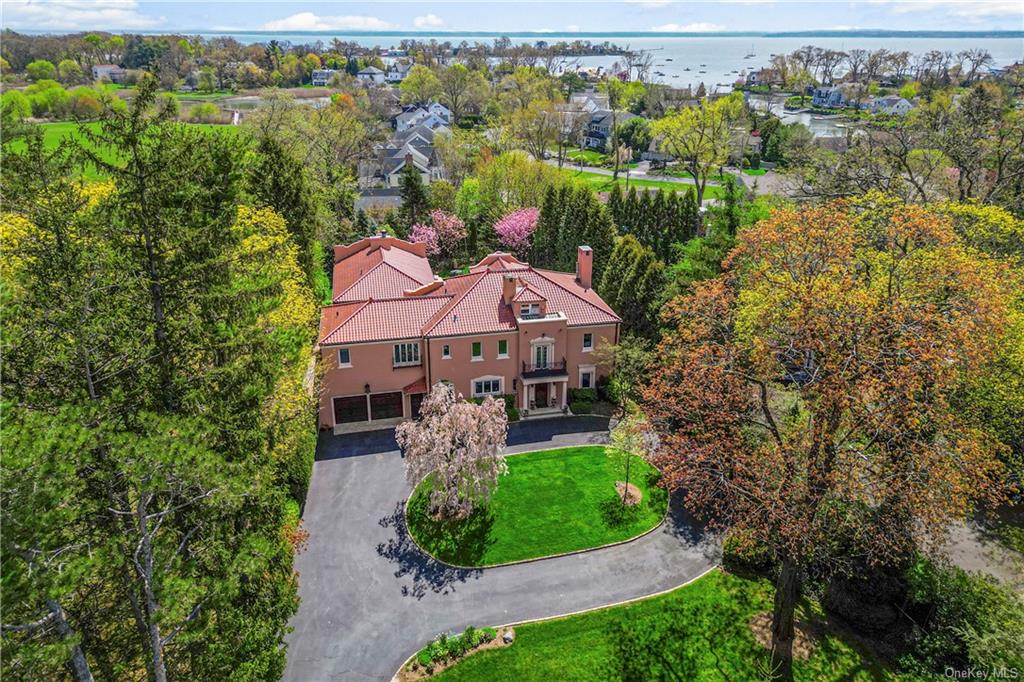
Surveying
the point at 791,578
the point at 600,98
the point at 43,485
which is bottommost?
the point at 791,578

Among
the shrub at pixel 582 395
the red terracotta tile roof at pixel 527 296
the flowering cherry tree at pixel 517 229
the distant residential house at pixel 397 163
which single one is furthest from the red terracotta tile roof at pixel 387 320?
the distant residential house at pixel 397 163

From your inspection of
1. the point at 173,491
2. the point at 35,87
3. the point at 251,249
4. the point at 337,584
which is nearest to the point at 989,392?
the point at 337,584

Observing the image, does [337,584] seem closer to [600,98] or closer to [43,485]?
[43,485]

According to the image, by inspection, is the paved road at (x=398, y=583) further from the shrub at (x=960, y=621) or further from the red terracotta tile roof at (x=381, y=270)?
the red terracotta tile roof at (x=381, y=270)

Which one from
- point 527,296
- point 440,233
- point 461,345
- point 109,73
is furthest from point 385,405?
point 109,73

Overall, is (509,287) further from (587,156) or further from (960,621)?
(587,156)

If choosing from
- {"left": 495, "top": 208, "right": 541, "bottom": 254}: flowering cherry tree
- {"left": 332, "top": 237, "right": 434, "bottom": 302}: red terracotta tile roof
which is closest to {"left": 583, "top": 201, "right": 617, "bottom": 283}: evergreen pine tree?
{"left": 495, "top": 208, "right": 541, "bottom": 254}: flowering cherry tree
